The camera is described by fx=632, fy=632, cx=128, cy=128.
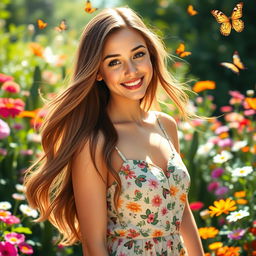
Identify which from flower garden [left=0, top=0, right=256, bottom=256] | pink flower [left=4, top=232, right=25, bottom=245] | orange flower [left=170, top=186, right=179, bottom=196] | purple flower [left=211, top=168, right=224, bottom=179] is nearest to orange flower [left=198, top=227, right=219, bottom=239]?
flower garden [left=0, top=0, right=256, bottom=256]

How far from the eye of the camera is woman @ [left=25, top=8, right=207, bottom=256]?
2.16m

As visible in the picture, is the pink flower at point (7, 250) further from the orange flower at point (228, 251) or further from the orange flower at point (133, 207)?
the orange flower at point (228, 251)

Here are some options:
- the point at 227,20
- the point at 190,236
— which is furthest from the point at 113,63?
the point at 190,236

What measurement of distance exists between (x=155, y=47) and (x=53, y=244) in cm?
114

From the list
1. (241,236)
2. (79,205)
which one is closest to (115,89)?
(79,205)

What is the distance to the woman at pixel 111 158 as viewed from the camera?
7.07 ft

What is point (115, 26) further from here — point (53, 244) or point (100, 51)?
point (53, 244)

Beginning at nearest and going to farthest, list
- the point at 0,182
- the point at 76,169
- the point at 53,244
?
1. the point at 76,169
2. the point at 53,244
3. the point at 0,182

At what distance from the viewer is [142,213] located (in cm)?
219

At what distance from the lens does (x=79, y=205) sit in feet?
7.13

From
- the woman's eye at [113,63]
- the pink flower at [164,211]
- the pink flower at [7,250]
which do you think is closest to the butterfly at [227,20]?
the woman's eye at [113,63]

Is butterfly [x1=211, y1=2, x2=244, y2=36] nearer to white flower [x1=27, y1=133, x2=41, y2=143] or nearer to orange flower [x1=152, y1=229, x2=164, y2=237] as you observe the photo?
orange flower [x1=152, y1=229, x2=164, y2=237]

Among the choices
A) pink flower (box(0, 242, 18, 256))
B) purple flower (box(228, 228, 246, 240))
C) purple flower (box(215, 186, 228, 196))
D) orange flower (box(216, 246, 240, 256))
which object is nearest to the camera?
pink flower (box(0, 242, 18, 256))

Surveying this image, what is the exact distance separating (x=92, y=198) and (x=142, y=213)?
0.19 meters
